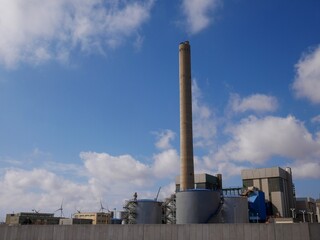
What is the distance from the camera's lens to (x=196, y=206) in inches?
2007

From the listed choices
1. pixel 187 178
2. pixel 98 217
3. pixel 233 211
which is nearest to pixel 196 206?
pixel 233 211

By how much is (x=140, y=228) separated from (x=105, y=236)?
404 cm

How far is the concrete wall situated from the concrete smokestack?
29567mm

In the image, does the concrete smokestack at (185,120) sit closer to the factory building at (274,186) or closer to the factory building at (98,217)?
the factory building at (274,186)

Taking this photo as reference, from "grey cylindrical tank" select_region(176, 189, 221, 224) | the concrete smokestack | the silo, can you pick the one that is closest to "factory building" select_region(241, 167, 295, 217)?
the concrete smokestack

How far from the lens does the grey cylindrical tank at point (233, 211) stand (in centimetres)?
5319

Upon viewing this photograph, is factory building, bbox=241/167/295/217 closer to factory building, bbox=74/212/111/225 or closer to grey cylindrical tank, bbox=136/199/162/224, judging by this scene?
grey cylindrical tank, bbox=136/199/162/224

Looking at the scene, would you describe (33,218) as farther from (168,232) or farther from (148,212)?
(168,232)

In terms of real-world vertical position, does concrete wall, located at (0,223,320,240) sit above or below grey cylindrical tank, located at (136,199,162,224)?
below

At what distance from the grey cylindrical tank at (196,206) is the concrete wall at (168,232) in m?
16.2

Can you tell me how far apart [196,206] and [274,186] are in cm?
5124

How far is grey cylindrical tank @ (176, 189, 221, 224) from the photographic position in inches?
1993

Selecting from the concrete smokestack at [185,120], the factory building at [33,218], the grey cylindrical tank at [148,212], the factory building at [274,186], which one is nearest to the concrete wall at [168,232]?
the grey cylindrical tank at [148,212]

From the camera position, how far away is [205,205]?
51094 millimetres
